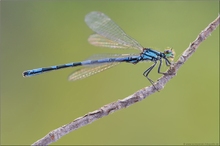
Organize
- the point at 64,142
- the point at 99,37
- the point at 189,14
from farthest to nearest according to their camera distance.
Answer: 1. the point at 189,14
2. the point at 64,142
3. the point at 99,37

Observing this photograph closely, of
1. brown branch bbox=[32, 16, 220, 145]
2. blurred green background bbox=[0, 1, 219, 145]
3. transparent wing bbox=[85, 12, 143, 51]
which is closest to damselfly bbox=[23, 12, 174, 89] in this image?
transparent wing bbox=[85, 12, 143, 51]

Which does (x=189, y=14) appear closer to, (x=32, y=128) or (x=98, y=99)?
(x=98, y=99)

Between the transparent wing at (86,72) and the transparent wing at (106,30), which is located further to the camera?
the transparent wing at (106,30)

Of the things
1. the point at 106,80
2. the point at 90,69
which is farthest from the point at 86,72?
the point at 106,80

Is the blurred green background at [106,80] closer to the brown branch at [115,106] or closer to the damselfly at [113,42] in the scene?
the damselfly at [113,42]

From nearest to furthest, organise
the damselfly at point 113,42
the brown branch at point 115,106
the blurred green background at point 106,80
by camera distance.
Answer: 1. the brown branch at point 115,106
2. the damselfly at point 113,42
3. the blurred green background at point 106,80

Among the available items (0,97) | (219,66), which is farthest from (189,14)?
(0,97)

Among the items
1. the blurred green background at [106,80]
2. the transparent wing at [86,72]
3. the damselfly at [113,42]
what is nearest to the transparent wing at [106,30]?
the damselfly at [113,42]
